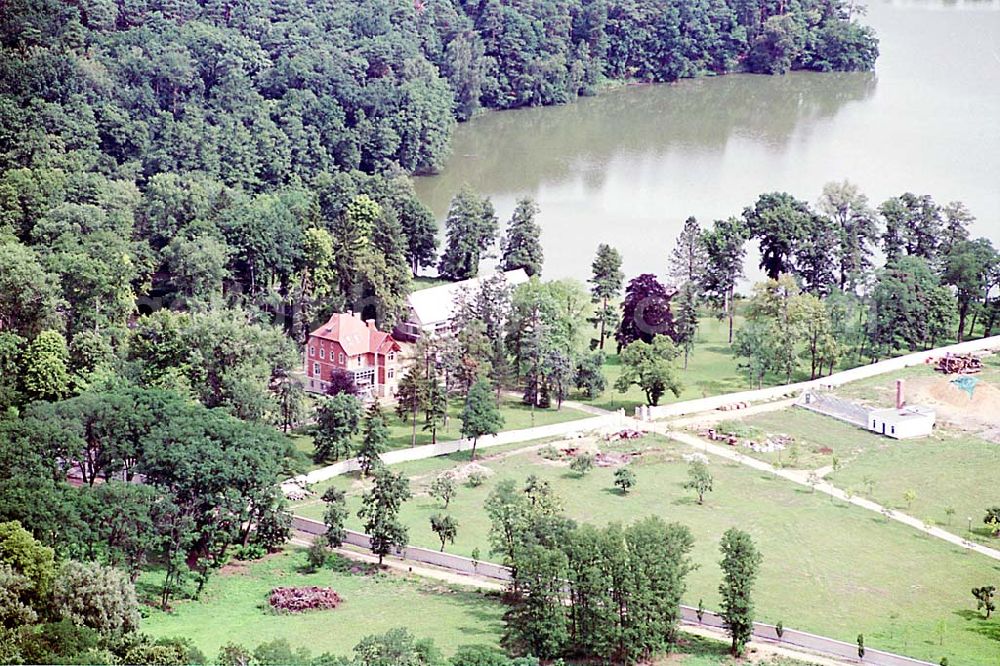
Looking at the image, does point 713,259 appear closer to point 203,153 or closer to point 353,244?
point 353,244

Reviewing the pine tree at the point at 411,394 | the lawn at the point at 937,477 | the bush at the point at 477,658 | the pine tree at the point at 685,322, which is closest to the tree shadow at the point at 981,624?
the lawn at the point at 937,477

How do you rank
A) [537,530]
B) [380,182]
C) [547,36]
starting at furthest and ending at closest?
[547,36], [380,182], [537,530]

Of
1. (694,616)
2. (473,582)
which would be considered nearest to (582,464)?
(473,582)

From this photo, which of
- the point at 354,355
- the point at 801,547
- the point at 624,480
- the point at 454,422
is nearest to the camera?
the point at 801,547

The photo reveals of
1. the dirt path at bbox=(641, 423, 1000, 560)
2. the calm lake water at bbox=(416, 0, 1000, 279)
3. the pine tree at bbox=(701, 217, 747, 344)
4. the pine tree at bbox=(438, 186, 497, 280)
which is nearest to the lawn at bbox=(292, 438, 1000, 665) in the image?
the dirt path at bbox=(641, 423, 1000, 560)

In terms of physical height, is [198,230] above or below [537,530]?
above

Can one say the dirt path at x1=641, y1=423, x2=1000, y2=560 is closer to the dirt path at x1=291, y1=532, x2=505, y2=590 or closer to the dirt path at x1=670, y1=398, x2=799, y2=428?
the dirt path at x1=670, y1=398, x2=799, y2=428

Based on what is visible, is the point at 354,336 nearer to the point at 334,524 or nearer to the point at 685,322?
the point at 685,322

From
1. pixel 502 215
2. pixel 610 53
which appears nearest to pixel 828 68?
pixel 610 53
